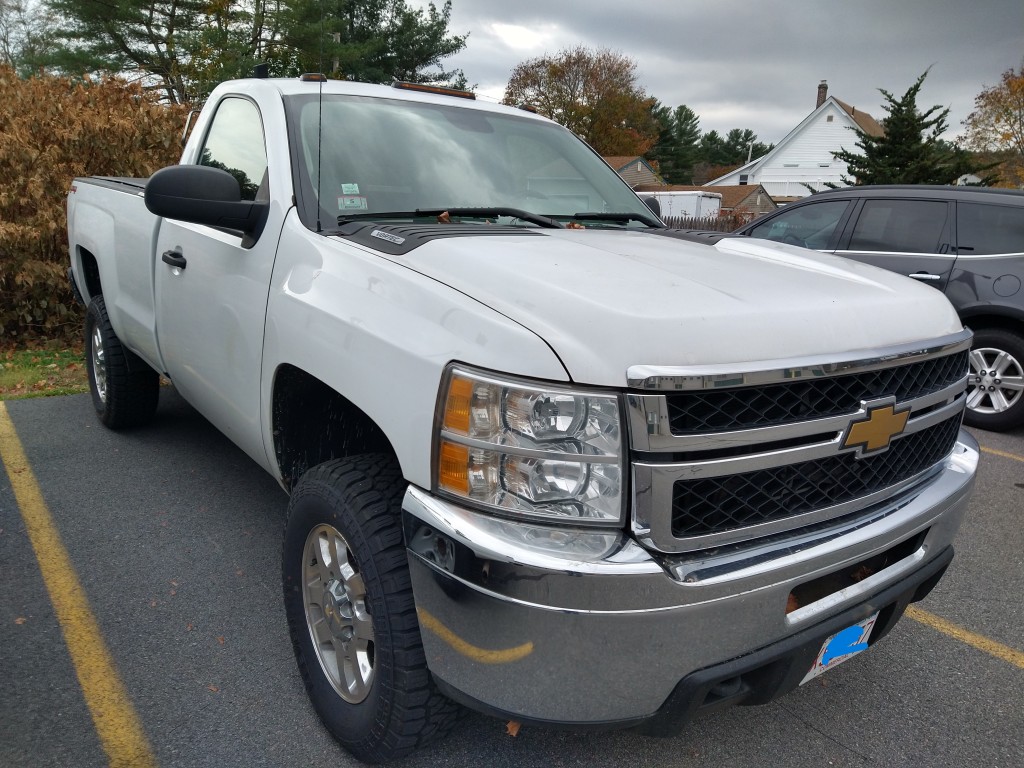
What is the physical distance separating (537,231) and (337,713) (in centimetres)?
161

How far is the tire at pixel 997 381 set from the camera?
577cm

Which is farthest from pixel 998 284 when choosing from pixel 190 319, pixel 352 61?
pixel 352 61

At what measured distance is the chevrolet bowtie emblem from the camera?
6.16 feet

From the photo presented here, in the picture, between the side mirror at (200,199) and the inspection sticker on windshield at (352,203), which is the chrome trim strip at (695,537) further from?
the side mirror at (200,199)

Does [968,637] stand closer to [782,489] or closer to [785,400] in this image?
[782,489]

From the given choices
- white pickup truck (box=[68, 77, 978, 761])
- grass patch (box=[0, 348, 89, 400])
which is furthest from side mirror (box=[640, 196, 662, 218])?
grass patch (box=[0, 348, 89, 400])

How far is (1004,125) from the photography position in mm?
36219

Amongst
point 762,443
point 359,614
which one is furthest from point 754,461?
point 359,614

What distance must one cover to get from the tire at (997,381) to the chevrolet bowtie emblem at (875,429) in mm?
4579

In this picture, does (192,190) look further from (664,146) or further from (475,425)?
(664,146)

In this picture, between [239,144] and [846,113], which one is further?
[846,113]

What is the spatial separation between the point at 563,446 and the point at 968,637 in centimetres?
233

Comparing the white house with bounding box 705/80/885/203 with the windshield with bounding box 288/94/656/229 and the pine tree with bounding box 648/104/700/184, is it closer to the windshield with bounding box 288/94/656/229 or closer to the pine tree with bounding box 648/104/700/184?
Answer: the pine tree with bounding box 648/104/700/184

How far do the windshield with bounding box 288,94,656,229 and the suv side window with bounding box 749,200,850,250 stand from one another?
3804 mm
